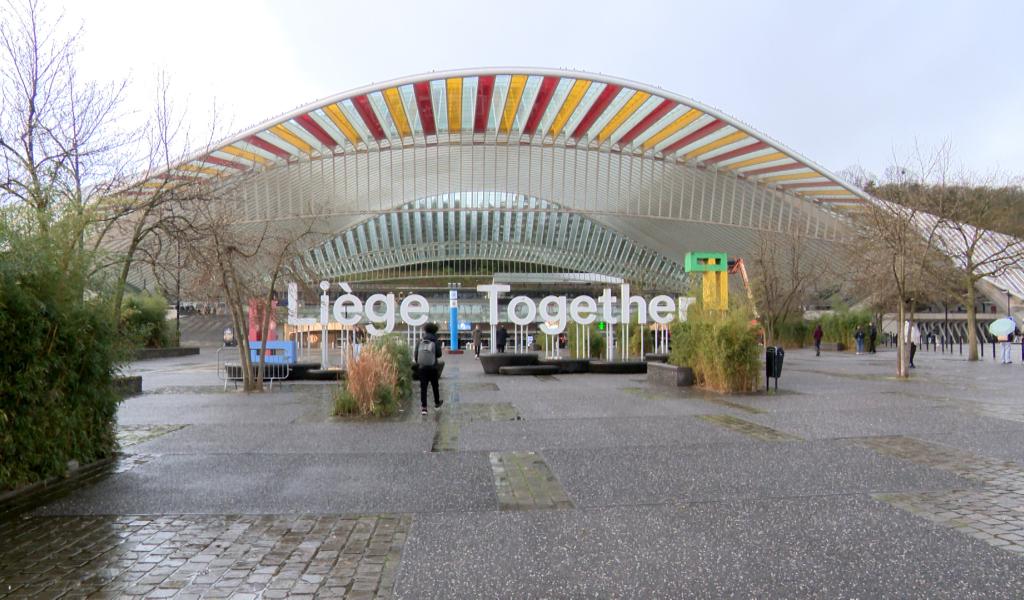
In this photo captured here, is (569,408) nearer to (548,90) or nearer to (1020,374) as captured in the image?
(1020,374)

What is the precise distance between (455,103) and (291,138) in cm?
957

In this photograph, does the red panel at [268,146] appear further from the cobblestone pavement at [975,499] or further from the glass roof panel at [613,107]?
the cobblestone pavement at [975,499]

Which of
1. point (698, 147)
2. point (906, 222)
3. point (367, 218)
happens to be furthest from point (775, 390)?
point (367, 218)

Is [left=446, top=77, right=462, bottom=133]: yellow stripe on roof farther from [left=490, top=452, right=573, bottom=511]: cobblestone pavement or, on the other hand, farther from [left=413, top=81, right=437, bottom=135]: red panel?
[left=490, top=452, right=573, bottom=511]: cobblestone pavement

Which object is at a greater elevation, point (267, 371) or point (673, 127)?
point (673, 127)

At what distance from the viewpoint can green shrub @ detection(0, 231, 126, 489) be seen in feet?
20.2

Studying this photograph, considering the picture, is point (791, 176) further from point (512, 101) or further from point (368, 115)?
point (368, 115)

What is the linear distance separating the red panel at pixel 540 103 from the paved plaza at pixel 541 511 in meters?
29.0

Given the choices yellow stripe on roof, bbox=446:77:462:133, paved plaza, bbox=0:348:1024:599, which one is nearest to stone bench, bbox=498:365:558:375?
paved plaza, bbox=0:348:1024:599

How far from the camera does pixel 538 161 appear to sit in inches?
1825

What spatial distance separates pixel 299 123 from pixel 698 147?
23.3m

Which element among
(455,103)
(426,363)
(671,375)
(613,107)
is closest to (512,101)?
(455,103)

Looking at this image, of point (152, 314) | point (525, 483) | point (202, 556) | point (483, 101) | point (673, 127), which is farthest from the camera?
point (673, 127)

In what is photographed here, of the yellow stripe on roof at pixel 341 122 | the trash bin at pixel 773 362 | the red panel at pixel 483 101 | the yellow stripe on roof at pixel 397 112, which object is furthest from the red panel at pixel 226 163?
the trash bin at pixel 773 362
